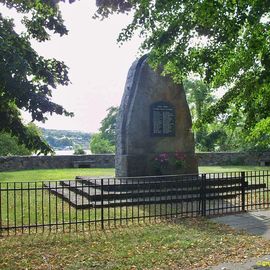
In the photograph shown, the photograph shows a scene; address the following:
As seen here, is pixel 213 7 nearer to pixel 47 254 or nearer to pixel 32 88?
pixel 47 254

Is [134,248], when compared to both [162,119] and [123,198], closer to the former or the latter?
[123,198]

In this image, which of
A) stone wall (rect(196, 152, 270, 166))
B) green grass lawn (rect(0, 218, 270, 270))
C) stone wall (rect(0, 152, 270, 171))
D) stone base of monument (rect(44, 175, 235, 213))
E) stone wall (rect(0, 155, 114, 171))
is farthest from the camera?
stone wall (rect(196, 152, 270, 166))

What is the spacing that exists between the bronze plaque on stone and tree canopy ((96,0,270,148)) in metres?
2.14

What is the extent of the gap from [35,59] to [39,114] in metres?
1.87

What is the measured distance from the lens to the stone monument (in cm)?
1511

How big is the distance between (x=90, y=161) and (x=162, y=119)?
42.8 feet

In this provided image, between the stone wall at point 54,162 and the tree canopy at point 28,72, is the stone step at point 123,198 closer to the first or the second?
the tree canopy at point 28,72

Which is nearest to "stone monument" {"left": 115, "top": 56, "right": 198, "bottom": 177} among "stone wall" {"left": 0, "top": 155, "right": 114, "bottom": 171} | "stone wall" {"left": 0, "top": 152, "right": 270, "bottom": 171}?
"stone wall" {"left": 0, "top": 152, "right": 270, "bottom": 171}

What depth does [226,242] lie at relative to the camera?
752 centimetres

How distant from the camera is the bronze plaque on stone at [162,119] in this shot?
15.6 metres

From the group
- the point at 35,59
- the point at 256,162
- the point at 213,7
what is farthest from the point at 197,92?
the point at 213,7

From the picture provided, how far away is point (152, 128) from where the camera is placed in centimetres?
1548

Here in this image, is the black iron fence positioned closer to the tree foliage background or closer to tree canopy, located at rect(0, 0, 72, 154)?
tree canopy, located at rect(0, 0, 72, 154)

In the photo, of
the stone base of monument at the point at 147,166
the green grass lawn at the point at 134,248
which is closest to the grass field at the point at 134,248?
the green grass lawn at the point at 134,248
